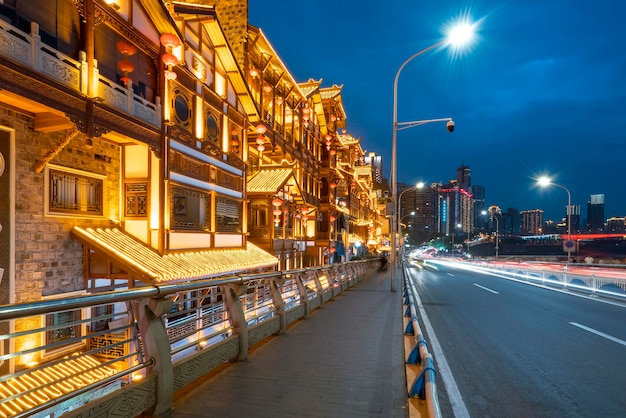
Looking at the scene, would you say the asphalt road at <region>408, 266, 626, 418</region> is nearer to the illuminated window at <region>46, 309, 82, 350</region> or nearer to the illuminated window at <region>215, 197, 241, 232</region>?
the illuminated window at <region>215, 197, 241, 232</region>

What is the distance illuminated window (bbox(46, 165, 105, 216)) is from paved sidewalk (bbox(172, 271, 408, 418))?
7.58m

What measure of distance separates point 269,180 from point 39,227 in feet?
42.8

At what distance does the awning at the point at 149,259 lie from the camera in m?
10.3

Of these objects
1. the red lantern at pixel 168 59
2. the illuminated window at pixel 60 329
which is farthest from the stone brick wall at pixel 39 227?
the red lantern at pixel 168 59

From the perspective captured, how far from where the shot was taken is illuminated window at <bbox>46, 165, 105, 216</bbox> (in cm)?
980

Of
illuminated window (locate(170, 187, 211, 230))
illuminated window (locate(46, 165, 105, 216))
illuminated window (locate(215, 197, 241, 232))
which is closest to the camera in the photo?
illuminated window (locate(46, 165, 105, 216))

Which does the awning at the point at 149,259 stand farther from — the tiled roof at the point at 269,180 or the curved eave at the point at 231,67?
the curved eave at the point at 231,67

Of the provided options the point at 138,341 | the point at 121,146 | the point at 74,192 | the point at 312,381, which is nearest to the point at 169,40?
the point at 121,146

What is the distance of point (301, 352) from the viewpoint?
6.54m

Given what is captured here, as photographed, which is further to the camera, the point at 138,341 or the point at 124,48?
the point at 124,48

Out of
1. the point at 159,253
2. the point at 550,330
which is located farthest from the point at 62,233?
the point at 550,330

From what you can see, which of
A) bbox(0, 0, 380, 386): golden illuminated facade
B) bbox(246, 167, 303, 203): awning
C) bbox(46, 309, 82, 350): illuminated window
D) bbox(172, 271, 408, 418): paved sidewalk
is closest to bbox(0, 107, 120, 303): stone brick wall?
bbox(0, 0, 380, 386): golden illuminated facade

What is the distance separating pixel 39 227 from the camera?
9.39 meters

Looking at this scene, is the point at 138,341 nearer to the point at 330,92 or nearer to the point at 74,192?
the point at 74,192
